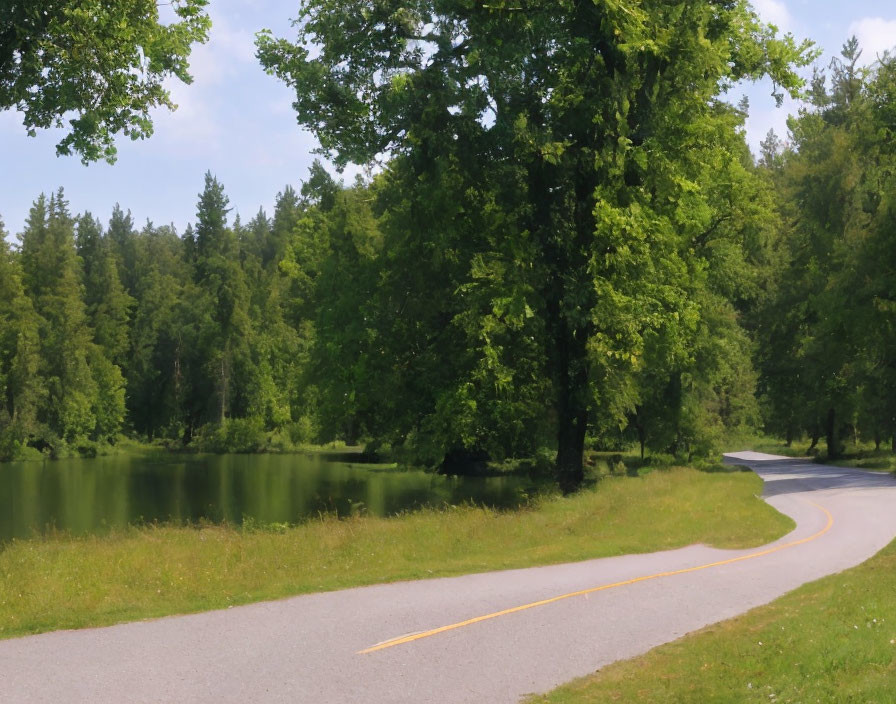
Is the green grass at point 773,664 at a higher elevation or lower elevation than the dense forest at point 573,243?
lower

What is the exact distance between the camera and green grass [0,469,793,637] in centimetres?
1416

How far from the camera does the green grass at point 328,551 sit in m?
14.2

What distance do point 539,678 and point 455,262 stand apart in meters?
23.9

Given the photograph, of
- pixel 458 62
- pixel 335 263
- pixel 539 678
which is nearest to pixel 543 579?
pixel 539 678

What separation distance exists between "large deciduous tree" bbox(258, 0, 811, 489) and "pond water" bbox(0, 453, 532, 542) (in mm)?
7199

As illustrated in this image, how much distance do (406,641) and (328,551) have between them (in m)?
7.35

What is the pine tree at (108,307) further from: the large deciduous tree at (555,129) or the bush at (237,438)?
the large deciduous tree at (555,129)

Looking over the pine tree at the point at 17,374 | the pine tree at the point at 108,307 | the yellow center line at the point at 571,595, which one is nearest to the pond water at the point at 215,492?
the pine tree at the point at 17,374

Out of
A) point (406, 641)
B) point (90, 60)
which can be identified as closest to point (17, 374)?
point (90, 60)

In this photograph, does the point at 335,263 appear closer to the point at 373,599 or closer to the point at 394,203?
the point at 394,203

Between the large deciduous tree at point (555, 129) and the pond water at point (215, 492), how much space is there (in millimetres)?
7199

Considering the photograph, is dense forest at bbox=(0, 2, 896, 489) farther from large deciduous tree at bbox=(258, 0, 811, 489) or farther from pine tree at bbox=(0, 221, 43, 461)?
pine tree at bbox=(0, 221, 43, 461)

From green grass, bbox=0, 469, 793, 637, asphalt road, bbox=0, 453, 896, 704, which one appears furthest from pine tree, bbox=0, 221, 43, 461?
asphalt road, bbox=0, 453, 896, 704

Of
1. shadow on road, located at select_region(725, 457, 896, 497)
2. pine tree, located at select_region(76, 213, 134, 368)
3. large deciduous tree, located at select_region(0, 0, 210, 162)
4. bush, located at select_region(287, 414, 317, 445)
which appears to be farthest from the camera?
pine tree, located at select_region(76, 213, 134, 368)
